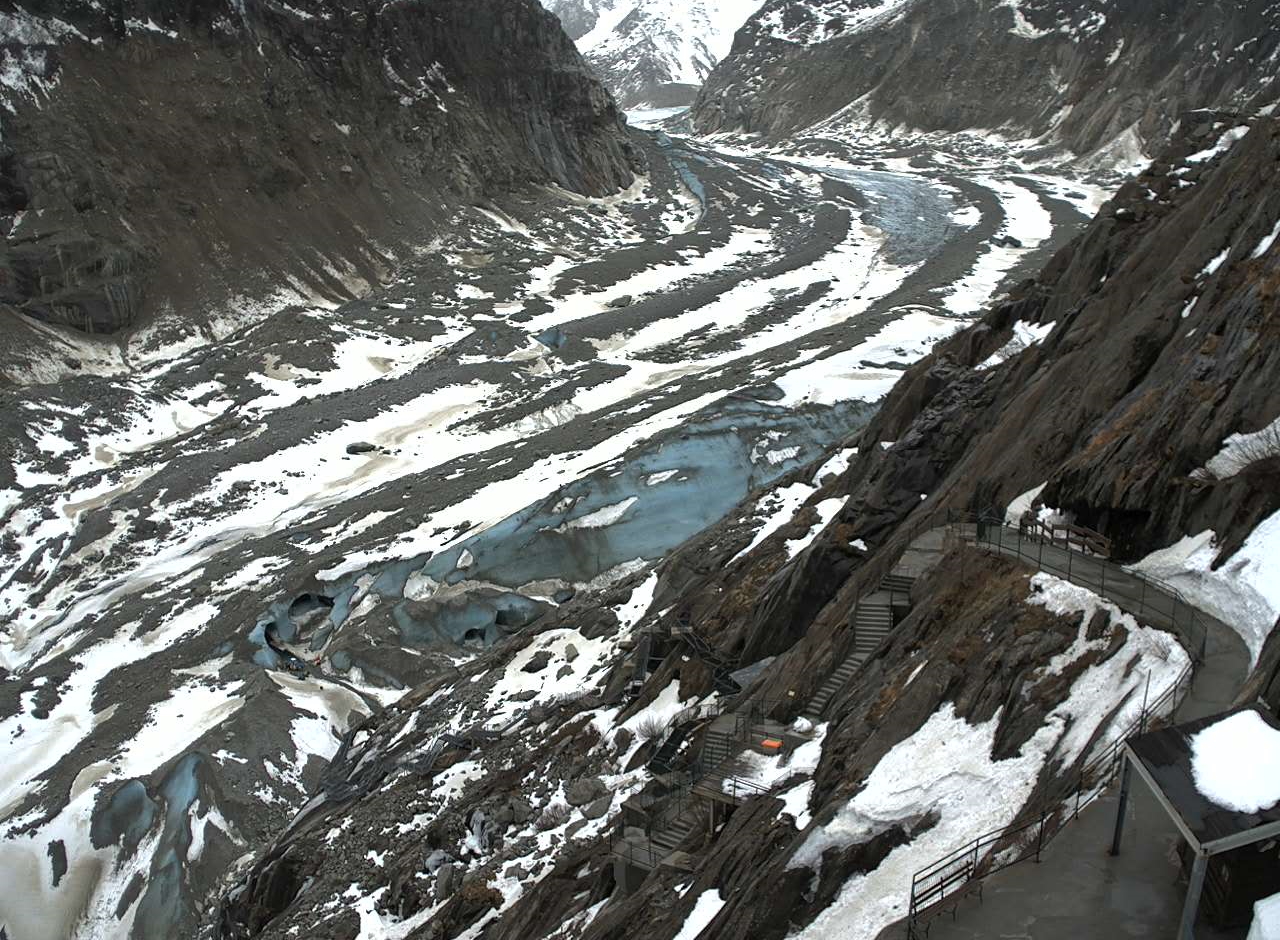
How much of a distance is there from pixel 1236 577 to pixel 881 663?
4280 mm

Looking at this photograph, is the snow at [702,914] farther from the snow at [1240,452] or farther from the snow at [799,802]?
the snow at [1240,452]

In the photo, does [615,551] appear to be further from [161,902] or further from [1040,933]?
[1040,933]

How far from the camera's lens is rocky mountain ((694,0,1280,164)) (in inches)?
4311

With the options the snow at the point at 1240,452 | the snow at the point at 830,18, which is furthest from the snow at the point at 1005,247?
the snow at the point at 830,18

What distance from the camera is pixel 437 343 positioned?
6256 centimetres

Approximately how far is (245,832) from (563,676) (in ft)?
26.8

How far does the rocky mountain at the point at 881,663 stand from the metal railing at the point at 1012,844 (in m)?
0.20

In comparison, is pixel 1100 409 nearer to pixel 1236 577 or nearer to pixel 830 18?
pixel 1236 577

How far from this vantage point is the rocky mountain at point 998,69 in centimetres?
10950

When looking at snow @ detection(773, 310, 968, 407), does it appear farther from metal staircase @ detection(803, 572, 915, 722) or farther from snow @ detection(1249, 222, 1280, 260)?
metal staircase @ detection(803, 572, 915, 722)

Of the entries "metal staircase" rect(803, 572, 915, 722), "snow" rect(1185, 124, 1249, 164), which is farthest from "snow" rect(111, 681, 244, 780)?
"snow" rect(1185, 124, 1249, 164)

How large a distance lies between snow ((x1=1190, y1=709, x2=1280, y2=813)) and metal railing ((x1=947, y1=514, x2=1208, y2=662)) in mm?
2937

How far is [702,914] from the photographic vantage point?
1264 centimetres

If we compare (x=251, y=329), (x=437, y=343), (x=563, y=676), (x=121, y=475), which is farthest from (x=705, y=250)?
(x=563, y=676)
